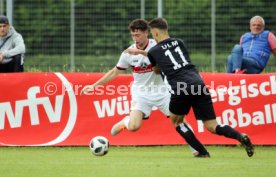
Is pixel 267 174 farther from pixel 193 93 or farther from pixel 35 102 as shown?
pixel 35 102

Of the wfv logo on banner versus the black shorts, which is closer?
the black shorts

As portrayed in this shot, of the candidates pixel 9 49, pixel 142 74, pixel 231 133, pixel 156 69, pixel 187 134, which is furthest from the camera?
pixel 9 49

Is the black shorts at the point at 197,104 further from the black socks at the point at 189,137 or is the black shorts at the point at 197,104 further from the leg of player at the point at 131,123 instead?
the leg of player at the point at 131,123

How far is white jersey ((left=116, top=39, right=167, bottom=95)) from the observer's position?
14.0m

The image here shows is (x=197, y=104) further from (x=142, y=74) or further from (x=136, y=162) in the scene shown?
(x=142, y=74)

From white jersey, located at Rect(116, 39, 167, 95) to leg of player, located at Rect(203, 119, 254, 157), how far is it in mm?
1675

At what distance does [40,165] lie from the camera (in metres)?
12.0

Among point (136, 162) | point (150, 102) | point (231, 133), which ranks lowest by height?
point (136, 162)

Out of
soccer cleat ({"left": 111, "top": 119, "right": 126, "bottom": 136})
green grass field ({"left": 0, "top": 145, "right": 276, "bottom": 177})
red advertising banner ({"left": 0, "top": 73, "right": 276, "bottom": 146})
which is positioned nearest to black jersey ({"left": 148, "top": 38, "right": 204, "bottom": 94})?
green grass field ({"left": 0, "top": 145, "right": 276, "bottom": 177})

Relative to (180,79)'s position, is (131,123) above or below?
below

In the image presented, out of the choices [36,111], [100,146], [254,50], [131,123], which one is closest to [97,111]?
[36,111]

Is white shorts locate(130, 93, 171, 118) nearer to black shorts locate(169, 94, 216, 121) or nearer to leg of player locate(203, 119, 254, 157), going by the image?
black shorts locate(169, 94, 216, 121)

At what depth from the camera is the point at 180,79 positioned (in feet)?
41.5

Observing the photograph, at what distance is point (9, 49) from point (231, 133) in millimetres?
5222
